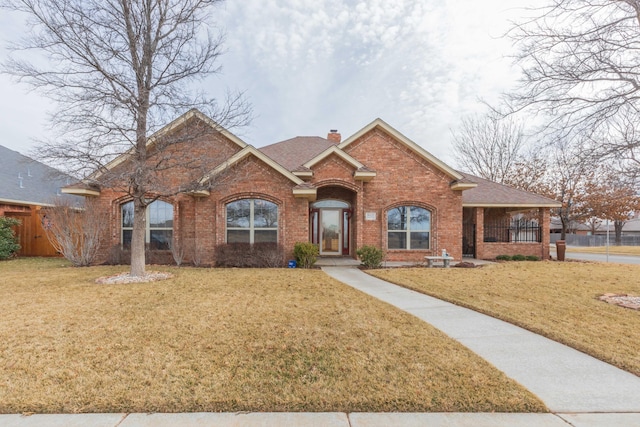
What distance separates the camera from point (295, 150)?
16922mm

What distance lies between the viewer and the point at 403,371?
353cm

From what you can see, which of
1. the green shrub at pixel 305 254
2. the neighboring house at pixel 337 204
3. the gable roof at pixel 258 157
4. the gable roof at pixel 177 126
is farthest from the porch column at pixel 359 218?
the gable roof at pixel 177 126

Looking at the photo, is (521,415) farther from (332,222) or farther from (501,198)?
(501,198)

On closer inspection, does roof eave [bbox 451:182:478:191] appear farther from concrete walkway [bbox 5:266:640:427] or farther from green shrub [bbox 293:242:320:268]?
concrete walkway [bbox 5:266:640:427]

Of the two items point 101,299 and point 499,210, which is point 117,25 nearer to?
point 101,299

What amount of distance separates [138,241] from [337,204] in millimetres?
9060

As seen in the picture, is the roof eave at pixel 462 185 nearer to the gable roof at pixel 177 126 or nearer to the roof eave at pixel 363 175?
the roof eave at pixel 363 175

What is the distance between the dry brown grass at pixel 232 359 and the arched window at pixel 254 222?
5.91 m

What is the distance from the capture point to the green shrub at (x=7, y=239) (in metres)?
13.1

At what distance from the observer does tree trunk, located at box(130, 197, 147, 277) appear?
9.03 metres

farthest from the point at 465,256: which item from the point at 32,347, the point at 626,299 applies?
the point at 32,347

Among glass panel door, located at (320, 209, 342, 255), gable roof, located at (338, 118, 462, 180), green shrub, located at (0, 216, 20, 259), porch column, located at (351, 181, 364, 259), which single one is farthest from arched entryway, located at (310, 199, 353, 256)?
green shrub, located at (0, 216, 20, 259)

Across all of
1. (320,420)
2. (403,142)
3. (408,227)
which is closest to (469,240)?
(408,227)

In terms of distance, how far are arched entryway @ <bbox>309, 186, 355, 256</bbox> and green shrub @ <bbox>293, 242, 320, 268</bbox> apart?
3.61 metres
